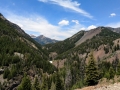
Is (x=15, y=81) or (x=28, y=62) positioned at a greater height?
(x=28, y=62)

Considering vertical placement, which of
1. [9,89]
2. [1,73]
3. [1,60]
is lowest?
[9,89]

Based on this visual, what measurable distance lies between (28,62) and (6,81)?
51.1 meters

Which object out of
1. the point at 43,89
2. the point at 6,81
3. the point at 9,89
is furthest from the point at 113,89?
the point at 6,81

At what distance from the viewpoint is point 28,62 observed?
199 metres

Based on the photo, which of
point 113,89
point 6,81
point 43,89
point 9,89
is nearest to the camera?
point 113,89

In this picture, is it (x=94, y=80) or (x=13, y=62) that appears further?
(x=13, y=62)

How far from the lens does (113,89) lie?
27.4 meters

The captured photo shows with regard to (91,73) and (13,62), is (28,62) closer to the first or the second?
(13,62)

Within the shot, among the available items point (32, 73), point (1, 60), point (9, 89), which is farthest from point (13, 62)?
point (9, 89)

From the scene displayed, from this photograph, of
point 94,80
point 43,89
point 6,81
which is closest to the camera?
point 94,80

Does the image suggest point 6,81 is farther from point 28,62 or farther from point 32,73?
point 28,62

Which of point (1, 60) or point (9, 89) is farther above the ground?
point (1, 60)

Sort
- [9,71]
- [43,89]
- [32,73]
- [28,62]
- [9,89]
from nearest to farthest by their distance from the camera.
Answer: [43,89]
[9,89]
[9,71]
[32,73]
[28,62]

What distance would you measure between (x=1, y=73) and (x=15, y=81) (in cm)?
1964
